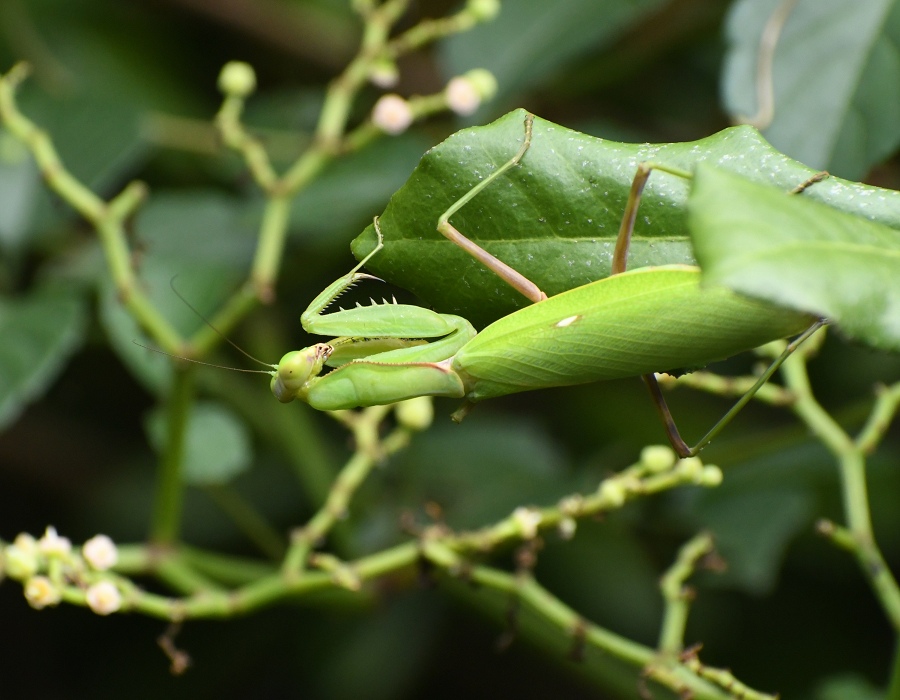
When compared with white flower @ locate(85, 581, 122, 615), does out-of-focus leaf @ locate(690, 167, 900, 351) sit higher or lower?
higher

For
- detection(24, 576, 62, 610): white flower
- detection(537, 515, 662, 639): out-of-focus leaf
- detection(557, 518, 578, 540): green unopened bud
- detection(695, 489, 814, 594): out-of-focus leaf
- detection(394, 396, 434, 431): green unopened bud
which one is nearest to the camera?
detection(24, 576, 62, 610): white flower

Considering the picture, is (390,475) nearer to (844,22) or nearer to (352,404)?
(352,404)

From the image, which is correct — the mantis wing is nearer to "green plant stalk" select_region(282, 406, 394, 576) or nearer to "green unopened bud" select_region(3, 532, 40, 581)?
"green plant stalk" select_region(282, 406, 394, 576)

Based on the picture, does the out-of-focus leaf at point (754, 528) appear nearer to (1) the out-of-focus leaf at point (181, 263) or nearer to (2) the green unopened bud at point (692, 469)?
(2) the green unopened bud at point (692, 469)

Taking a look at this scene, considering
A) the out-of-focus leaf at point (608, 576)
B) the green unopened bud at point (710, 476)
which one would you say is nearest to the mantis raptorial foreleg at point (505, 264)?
the green unopened bud at point (710, 476)

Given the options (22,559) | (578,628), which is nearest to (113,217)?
(22,559)

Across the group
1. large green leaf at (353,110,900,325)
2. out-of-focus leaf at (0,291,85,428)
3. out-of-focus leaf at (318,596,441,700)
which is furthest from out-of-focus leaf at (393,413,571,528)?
large green leaf at (353,110,900,325)
